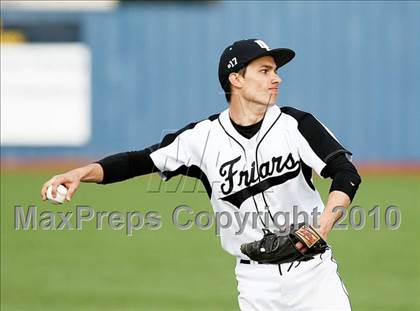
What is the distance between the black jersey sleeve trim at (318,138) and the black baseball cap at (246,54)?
357 mm

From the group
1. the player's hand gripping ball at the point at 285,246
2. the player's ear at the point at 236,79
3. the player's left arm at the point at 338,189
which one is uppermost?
the player's ear at the point at 236,79

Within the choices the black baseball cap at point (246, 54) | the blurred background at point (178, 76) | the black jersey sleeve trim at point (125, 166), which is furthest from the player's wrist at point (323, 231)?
the blurred background at point (178, 76)

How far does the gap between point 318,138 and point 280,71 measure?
1584 centimetres

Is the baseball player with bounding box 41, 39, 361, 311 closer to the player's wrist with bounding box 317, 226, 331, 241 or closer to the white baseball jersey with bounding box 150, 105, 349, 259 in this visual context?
the white baseball jersey with bounding box 150, 105, 349, 259

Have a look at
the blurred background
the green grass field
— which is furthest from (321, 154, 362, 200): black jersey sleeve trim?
the blurred background

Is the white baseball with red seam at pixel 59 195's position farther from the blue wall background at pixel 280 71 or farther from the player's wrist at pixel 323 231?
the blue wall background at pixel 280 71

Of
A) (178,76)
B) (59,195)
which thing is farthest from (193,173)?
(178,76)

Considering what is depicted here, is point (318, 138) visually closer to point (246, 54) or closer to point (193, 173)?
point (246, 54)

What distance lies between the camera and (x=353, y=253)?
11.9 metres

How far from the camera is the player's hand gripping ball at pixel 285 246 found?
4.84 meters

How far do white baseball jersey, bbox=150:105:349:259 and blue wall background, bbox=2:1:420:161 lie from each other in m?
15.6

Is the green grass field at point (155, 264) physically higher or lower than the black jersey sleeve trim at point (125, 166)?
lower

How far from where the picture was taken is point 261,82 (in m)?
5.62

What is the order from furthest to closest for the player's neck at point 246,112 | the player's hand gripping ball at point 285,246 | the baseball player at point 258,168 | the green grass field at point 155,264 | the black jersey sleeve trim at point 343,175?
the green grass field at point 155,264, the player's neck at point 246,112, the baseball player at point 258,168, the black jersey sleeve trim at point 343,175, the player's hand gripping ball at point 285,246
